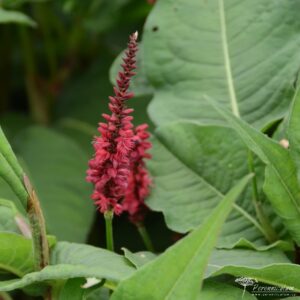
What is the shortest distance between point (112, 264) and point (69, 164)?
2.27ft

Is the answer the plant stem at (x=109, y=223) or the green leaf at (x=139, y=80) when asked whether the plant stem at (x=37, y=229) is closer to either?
the plant stem at (x=109, y=223)

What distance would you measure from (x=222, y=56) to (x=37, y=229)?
1.44 ft

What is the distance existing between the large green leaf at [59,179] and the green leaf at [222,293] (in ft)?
1.45

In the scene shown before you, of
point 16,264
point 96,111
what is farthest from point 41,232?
point 96,111

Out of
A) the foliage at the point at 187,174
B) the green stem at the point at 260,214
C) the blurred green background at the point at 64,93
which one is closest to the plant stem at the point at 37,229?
the foliage at the point at 187,174

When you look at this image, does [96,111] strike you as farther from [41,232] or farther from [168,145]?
[41,232]

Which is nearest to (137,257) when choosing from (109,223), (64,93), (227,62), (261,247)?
(109,223)

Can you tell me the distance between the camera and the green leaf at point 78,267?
0.74m

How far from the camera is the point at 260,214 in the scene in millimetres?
962

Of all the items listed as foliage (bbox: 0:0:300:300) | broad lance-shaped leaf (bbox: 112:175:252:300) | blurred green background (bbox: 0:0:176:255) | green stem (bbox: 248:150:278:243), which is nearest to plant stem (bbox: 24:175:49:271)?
foliage (bbox: 0:0:300:300)

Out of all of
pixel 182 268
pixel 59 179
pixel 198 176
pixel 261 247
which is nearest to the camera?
pixel 182 268

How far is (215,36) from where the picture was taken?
112 cm

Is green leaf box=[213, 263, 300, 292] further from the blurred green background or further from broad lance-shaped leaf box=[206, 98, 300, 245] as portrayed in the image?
the blurred green background

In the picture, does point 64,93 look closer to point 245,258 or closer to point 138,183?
point 138,183
